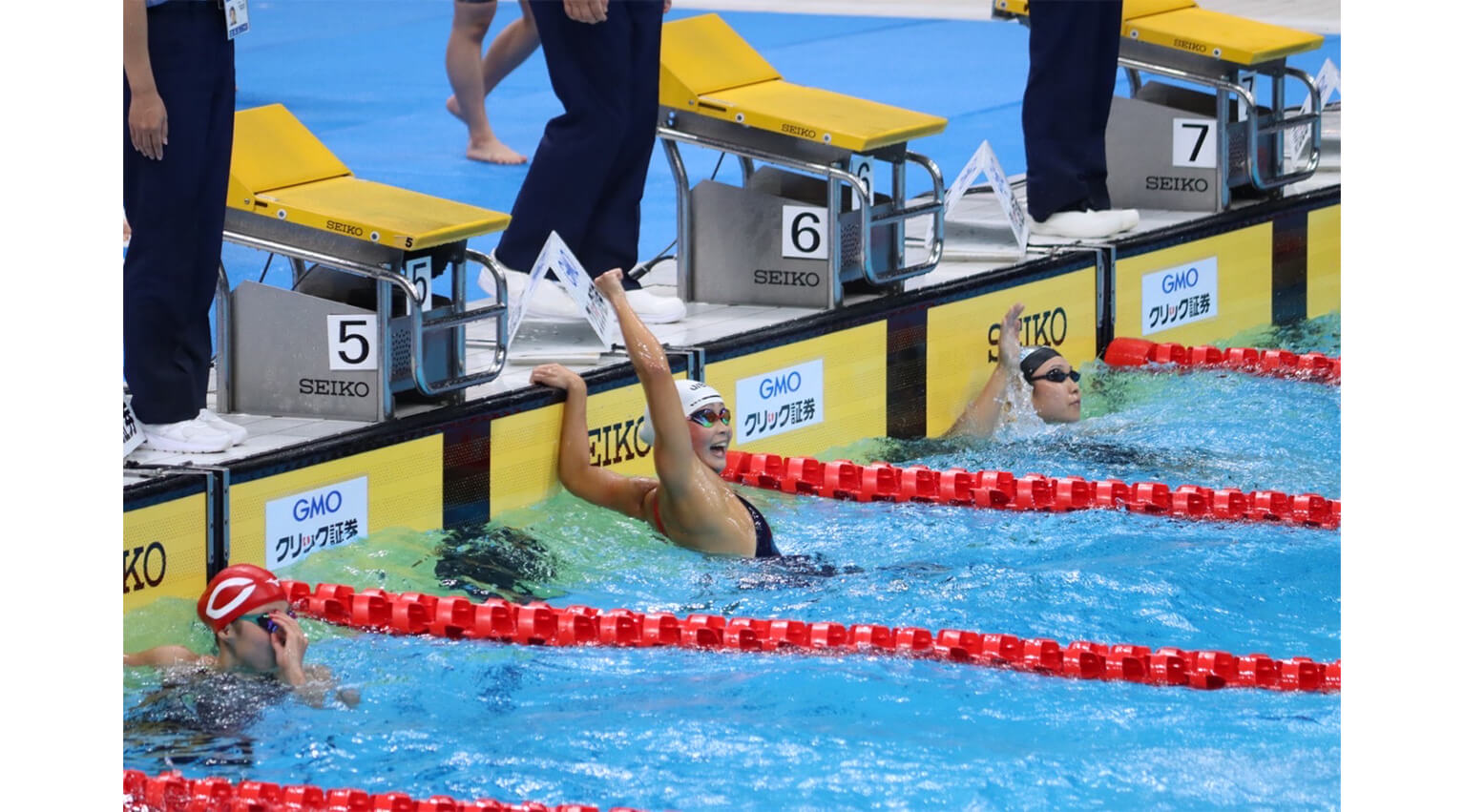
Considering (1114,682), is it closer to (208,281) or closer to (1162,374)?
(208,281)

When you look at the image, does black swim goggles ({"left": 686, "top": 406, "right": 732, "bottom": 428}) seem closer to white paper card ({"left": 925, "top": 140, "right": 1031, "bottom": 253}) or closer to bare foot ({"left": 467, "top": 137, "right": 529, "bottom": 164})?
white paper card ({"left": 925, "top": 140, "right": 1031, "bottom": 253})

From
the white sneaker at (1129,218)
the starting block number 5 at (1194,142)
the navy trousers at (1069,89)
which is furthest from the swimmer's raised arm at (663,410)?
the starting block number 5 at (1194,142)

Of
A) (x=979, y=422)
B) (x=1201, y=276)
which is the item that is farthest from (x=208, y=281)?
(x=1201, y=276)

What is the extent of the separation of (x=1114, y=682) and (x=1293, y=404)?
257cm

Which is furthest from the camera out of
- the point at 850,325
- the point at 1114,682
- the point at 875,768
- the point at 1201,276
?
the point at 1201,276

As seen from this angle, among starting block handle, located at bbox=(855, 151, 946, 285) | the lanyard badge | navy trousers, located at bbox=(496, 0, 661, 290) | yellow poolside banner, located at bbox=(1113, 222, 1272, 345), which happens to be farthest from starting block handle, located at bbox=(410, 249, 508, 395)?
yellow poolside banner, located at bbox=(1113, 222, 1272, 345)

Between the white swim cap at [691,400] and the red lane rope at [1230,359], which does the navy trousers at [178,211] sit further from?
the red lane rope at [1230,359]

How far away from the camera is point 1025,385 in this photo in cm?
651

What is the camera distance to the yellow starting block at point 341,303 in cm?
516

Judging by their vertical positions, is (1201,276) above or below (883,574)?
above

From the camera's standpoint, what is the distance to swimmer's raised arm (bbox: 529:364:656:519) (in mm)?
5508

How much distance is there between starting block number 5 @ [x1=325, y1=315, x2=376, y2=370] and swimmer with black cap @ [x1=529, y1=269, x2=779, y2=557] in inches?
22.3

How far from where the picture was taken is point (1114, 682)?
444cm

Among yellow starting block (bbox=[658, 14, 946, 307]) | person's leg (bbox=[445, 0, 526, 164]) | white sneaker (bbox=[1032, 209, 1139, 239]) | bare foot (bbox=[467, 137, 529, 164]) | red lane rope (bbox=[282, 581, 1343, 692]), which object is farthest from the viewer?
bare foot (bbox=[467, 137, 529, 164])
